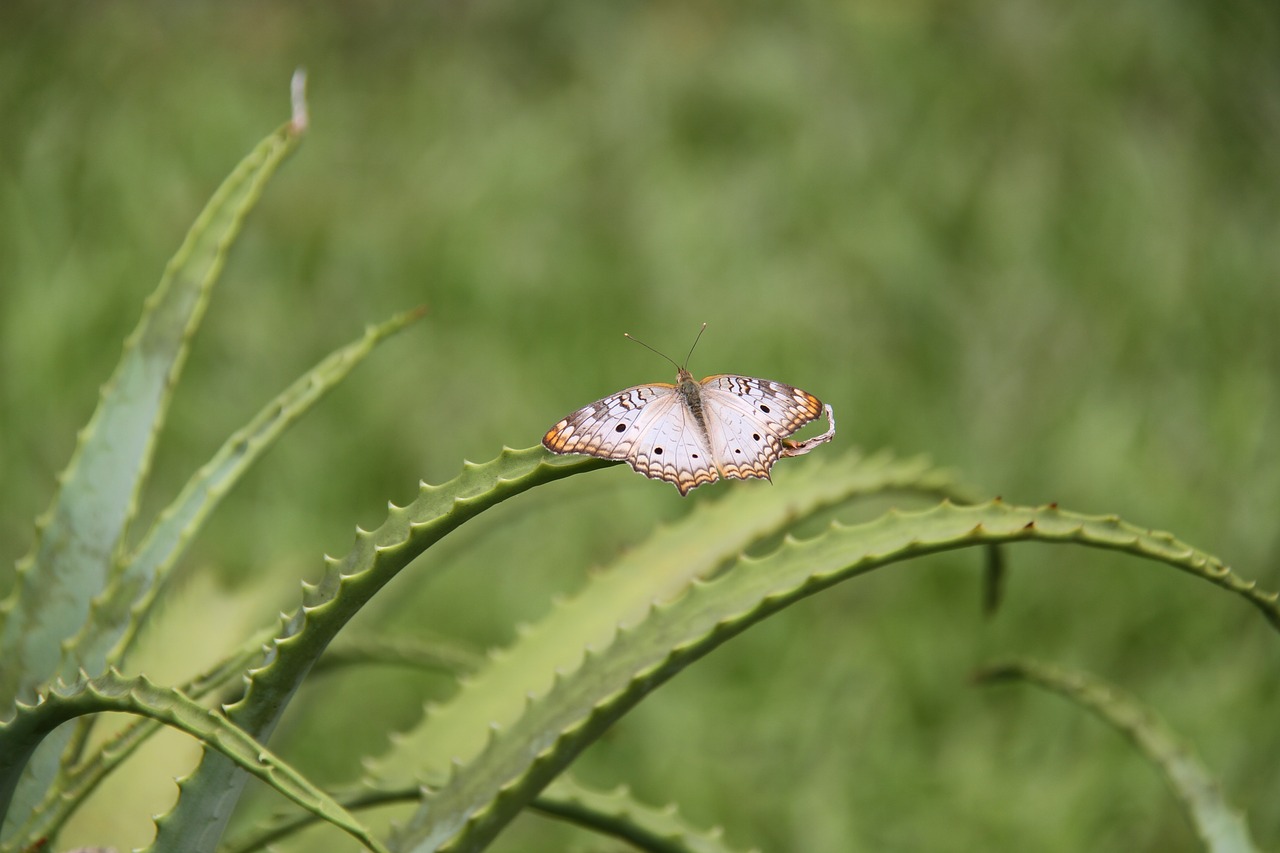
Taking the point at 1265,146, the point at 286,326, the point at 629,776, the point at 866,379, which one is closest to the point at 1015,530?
the point at 629,776

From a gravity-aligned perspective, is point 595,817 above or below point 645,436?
below

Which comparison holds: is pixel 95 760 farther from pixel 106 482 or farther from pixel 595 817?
pixel 595 817

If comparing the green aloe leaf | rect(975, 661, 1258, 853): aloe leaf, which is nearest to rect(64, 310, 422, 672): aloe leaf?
the green aloe leaf

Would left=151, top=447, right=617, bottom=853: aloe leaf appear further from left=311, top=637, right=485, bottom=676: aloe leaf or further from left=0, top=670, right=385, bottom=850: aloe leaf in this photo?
left=311, top=637, right=485, bottom=676: aloe leaf

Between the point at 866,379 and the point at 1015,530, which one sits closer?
the point at 1015,530

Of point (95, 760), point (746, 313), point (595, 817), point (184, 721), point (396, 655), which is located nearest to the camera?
point (184, 721)

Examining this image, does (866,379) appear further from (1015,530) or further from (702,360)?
(1015,530)

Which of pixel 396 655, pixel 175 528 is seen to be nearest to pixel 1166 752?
pixel 396 655

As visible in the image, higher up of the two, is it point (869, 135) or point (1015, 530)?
point (869, 135)
